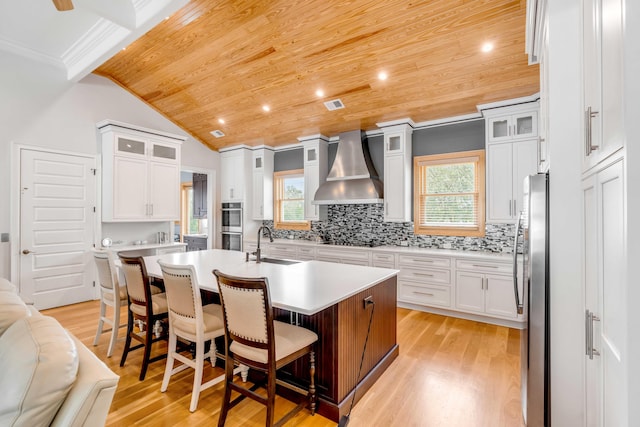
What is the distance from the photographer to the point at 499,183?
3.87 metres

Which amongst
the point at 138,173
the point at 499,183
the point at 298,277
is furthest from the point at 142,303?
the point at 499,183

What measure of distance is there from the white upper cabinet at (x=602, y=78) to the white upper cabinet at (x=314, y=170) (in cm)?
440

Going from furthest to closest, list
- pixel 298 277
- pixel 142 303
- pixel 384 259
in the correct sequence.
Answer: pixel 384 259, pixel 142 303, pixel 298 277

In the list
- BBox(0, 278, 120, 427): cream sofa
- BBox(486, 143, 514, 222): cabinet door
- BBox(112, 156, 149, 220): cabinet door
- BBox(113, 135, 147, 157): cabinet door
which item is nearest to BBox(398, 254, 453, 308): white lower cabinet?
BBox(486, 143, 514, 222): cabinet door

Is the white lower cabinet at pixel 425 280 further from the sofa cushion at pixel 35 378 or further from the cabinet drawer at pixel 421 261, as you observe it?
the sofa cushion at pixel 35 378

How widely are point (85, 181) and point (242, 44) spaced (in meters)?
3.17

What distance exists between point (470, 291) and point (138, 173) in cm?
518

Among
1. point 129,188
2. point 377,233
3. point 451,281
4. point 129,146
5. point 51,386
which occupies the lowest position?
point 451,281

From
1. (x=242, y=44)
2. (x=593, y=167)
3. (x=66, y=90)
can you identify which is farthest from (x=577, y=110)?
(x=66, y=90)

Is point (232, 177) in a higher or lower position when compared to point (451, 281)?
higher

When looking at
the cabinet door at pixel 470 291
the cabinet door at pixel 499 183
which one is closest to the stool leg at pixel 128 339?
the cabinet door at pixel 470 291

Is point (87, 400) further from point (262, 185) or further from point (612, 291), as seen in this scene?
point (262, 185)

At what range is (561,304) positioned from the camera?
146cm

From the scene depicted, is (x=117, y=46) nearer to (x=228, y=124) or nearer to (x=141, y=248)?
(x=228, y=124)
